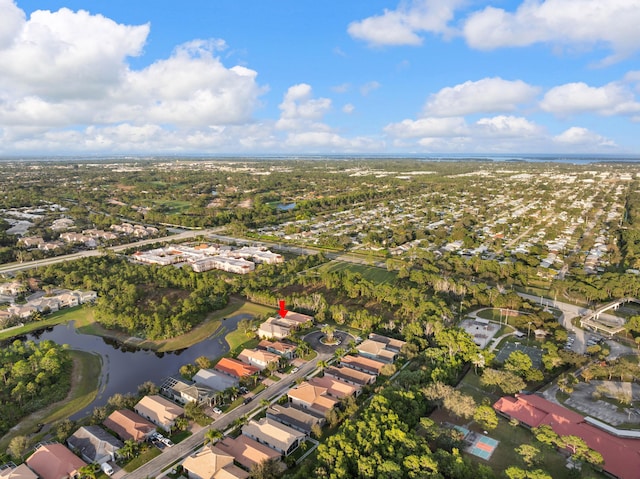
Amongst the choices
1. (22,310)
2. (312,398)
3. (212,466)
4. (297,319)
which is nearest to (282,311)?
(297,319)

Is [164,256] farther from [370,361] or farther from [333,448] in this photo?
[333,448]

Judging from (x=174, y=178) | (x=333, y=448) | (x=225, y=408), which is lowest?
(x=225, y=408)

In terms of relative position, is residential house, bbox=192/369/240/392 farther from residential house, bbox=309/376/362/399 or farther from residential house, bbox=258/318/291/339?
residential house, bbox=258/318/291/339

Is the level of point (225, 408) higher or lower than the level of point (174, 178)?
lower

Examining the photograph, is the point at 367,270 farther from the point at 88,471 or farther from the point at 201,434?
the point at 88,471

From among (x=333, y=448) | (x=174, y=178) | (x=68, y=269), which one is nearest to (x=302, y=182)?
(x=174, y=178)

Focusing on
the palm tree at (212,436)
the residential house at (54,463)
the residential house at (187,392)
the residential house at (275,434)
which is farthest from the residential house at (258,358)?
the residential house at (54,463)
